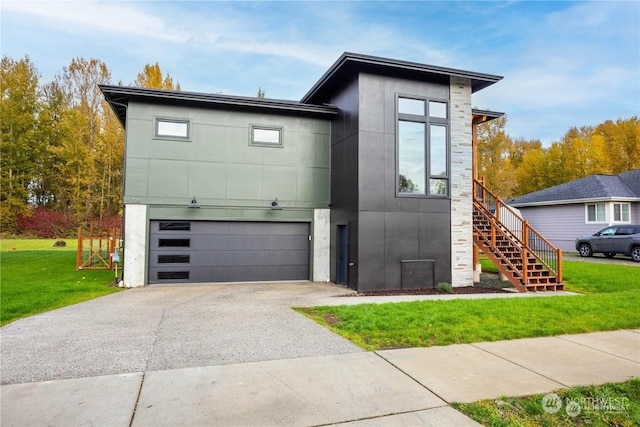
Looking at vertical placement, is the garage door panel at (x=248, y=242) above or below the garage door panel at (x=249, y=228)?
below

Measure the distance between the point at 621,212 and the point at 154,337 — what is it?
81.0 ft

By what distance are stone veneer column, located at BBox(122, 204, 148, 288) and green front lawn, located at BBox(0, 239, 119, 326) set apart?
59cm

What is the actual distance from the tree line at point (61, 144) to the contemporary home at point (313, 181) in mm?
20962

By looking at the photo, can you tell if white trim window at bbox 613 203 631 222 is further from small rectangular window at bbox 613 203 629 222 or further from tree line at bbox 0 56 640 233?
tree line at bbox 0 56 640 233

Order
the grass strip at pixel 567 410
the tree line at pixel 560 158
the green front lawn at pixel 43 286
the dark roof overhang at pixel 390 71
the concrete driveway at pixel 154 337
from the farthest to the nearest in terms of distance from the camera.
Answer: the tree line at pixel 560 158, the dark roof overhang at pixel 390 71, the green front lawn at pixel 43 286, the concrete driveway at pixel 154 337, the grass strip at pixel 567 410

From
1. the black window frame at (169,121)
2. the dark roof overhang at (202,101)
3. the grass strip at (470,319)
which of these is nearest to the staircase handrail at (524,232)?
the grass strip at (470,319)

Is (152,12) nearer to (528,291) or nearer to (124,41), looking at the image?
(124,41)

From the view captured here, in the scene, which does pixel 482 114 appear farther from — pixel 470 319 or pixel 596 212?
pixel 596 212

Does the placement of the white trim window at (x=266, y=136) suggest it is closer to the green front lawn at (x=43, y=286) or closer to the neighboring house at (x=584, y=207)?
the green front lawn at (x=43, y=286)

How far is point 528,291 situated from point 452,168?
12.5 feet

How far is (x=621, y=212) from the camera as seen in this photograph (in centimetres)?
2128

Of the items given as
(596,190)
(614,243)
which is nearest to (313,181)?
(614,243)

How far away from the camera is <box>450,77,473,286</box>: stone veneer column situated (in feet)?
36.0

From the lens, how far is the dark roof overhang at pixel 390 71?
32.3ft
